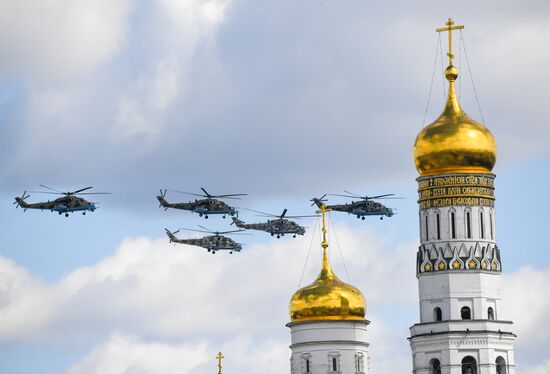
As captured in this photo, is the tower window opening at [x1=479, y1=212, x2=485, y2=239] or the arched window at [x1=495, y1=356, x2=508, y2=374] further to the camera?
the tower window opening at [x1=479, y1=212, x2=485, y2=239]

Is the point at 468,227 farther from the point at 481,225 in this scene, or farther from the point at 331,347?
the point at 331,347

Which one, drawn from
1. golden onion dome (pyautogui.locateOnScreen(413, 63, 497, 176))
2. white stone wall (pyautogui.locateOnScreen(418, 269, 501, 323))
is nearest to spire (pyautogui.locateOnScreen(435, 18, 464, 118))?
golden onion dome (pyautogui.locateOnScreen(413, 63, 497, 176))

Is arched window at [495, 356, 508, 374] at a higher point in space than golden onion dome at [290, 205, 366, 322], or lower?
lower

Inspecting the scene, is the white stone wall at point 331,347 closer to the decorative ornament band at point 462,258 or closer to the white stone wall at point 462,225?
the decorative ornament band at point 462,258

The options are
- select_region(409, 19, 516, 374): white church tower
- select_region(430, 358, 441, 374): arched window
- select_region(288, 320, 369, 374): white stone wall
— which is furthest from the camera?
select_region(288, 320, 369, 374): white stone wall

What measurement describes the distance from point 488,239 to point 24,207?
3022 cm

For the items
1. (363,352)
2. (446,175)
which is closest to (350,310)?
(363,352)

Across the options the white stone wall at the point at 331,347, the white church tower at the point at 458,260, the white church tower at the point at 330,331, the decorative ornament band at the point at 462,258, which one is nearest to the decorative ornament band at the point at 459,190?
the white church tower at the point at 458,260

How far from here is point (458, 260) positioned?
124m

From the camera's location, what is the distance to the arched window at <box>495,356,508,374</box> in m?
123

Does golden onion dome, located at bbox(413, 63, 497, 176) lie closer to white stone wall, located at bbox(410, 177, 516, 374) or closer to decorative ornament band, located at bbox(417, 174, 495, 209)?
decorative ornament band, located at bbox(417, 174, 495, 209)

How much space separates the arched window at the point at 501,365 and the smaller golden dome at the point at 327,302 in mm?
10710

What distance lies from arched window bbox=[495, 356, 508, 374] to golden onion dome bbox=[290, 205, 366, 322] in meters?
10.7

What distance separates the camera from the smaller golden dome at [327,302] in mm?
130375
